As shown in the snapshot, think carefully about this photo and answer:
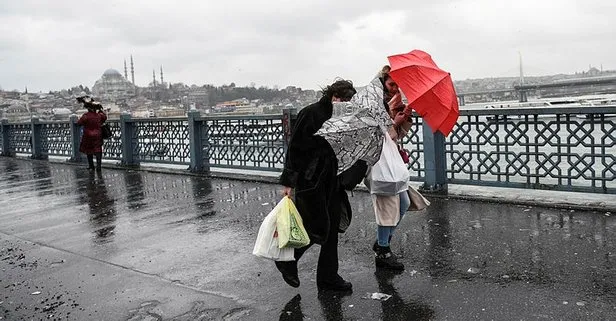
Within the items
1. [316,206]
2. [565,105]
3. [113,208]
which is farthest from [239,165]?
[316,206]

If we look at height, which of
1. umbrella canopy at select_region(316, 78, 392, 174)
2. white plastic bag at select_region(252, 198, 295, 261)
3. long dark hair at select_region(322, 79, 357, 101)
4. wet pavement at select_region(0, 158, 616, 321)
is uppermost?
long dark hair at select_region(322, 79, 357, 101)

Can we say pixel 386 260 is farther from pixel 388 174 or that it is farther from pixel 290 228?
pixel 290 228

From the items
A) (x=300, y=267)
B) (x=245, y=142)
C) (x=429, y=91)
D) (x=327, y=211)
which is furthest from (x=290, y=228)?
(x=245, y=142)

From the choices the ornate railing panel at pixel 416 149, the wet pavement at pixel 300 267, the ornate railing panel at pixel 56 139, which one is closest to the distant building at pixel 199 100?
the ornate railing panel at pixel 56 139

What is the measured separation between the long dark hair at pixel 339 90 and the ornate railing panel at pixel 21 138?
55.6ft

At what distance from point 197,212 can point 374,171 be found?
407 cm

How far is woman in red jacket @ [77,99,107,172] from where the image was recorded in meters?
13.8

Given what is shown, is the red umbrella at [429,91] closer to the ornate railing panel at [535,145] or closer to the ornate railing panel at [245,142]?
the ornate railing panel at [535,145]

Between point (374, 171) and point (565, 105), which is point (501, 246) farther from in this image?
point (565, 105)

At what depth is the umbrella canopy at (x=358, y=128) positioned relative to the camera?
4.31 metres

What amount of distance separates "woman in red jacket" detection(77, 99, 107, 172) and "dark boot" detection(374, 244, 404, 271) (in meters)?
10.6

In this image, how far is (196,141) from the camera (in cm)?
1170

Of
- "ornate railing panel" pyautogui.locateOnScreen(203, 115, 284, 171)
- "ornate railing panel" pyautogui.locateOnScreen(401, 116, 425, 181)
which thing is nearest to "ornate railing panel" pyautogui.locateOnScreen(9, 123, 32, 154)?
"ornate railing panel" pyautogui.locateOnScreen(203, 115, 284, 171)

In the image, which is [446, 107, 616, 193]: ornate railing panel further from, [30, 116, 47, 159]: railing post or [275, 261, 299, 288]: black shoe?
[30, 116, 47, 159]: railing post
